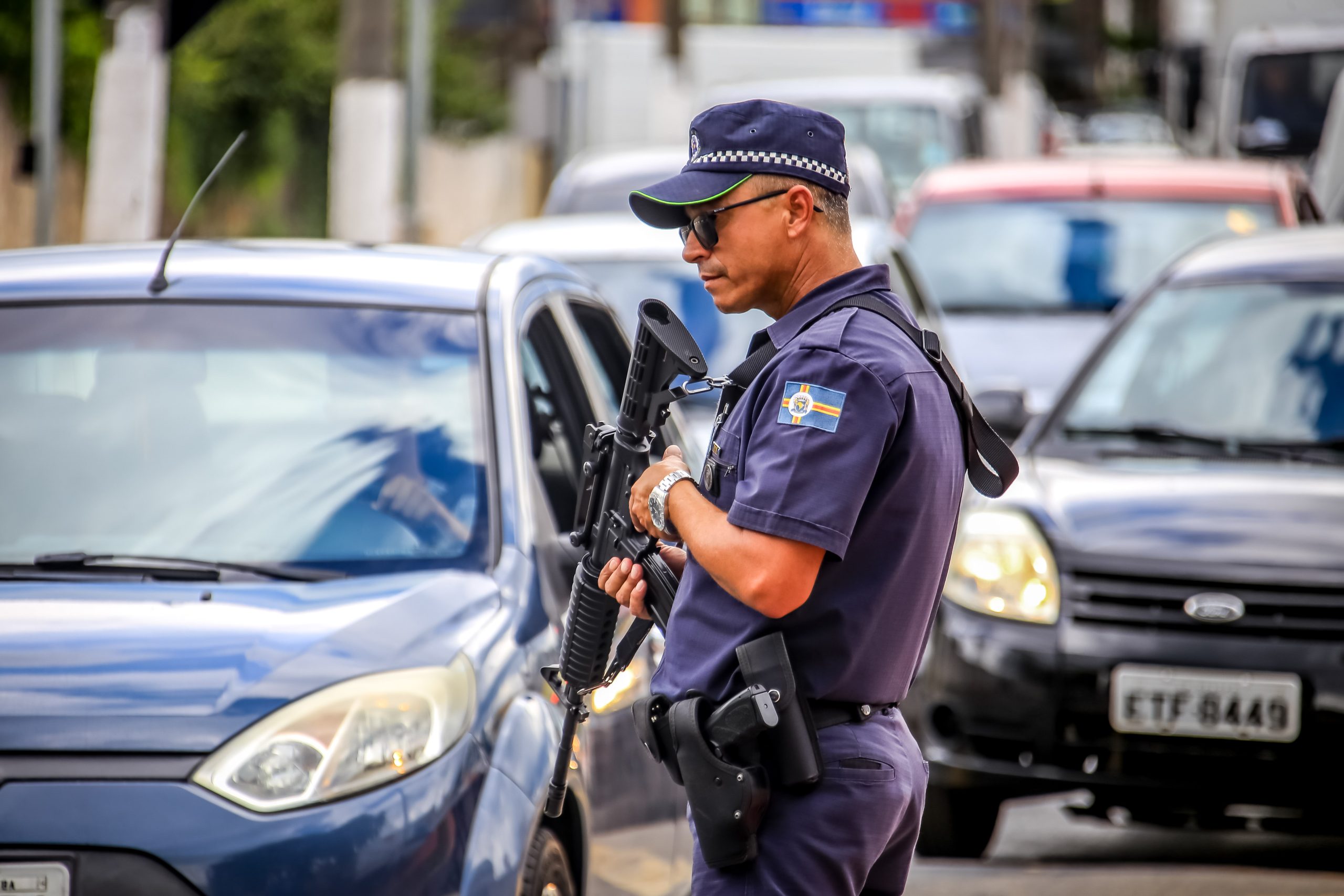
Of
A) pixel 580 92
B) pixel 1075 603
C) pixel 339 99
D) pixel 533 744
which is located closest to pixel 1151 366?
pixel 1075 603

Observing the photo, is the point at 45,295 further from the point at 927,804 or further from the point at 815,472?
the point at 927,804

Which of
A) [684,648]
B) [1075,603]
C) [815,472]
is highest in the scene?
[815,472]

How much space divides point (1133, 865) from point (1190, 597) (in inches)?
40.3

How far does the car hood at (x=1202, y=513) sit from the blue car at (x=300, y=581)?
4.07ft

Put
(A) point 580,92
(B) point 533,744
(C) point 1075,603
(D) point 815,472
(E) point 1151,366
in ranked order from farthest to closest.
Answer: (A) point 580,92 → (E) point 1151,366 → (C) point 1075,603 → (B) point 533,744 → (D) point 815,472

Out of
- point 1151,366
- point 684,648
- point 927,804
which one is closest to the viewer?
point 684,648

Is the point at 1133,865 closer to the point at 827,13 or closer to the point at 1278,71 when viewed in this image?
the point at 1278,71

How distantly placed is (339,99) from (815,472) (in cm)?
1554

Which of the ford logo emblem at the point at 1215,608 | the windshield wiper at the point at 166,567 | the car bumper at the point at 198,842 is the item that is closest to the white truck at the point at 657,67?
the ford logo emblem at the point at 1215,608

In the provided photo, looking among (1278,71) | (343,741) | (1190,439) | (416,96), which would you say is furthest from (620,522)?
(1278,71)

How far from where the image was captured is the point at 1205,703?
504cm

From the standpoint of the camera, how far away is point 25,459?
4.08 meters

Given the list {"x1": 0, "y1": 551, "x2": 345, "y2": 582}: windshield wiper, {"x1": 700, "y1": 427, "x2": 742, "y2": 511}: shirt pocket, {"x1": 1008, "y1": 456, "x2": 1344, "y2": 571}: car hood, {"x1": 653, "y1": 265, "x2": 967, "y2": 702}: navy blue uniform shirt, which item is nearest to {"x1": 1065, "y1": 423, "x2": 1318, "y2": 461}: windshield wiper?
{"x1": 1008, "y1": 456, "x2": 1344, "y2": 571}: car hood

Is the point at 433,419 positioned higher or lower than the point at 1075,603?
higher
